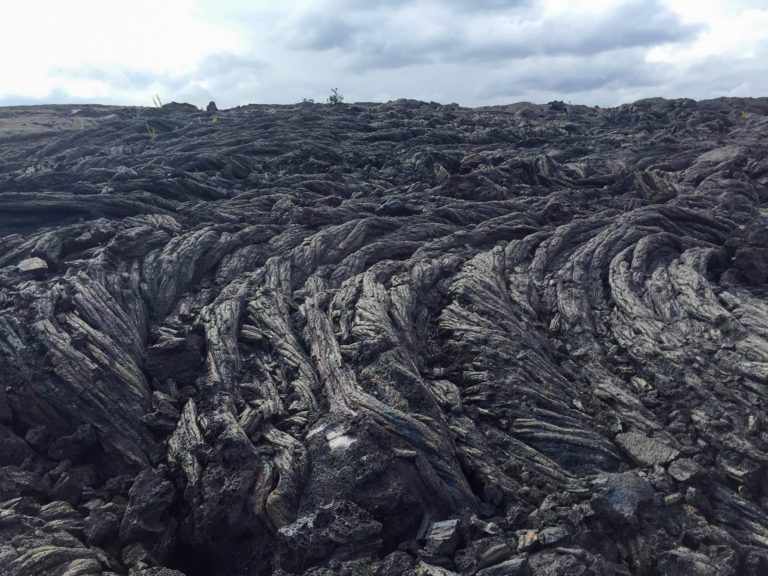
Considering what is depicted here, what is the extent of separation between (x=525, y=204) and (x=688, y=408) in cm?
1687

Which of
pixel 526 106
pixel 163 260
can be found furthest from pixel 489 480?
pixel 526 106

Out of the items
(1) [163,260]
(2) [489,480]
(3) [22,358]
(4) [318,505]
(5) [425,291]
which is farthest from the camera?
(1) [163,260]

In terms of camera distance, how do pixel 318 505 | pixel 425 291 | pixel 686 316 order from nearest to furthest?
pixel 318 505, pixel 686 316, pixel 425 291

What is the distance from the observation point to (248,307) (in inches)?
765

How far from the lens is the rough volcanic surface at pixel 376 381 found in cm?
1180

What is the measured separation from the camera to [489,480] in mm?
13102

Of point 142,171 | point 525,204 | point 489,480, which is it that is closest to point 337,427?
point 489,480

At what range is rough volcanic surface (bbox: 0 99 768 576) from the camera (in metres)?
11.8

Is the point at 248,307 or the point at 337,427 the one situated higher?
the point at 248,307

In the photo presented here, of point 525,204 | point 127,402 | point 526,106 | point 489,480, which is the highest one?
point 526,106

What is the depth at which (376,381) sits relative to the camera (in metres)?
15.1

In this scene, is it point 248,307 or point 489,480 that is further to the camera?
point 248,307

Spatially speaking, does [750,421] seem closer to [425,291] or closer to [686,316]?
[686,316]

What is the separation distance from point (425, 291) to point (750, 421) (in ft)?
33.7
